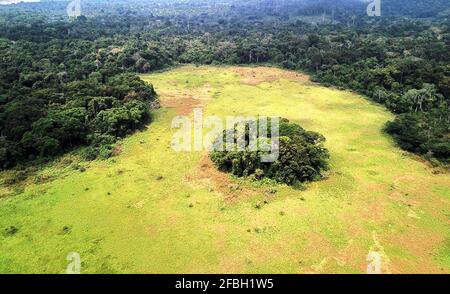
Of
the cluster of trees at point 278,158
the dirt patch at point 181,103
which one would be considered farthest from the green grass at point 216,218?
the dirt patch at point 181,103

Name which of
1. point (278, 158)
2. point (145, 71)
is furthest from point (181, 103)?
point (278, 158)

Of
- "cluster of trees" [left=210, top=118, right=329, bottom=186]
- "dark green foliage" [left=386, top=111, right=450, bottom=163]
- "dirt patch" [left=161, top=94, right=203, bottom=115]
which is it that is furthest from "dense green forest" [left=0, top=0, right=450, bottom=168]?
"cluster of trees" [left=210, top=118, right=329, bottom=186]

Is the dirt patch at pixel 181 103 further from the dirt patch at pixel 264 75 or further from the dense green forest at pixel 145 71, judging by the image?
the dirt patch at pixel 264 75

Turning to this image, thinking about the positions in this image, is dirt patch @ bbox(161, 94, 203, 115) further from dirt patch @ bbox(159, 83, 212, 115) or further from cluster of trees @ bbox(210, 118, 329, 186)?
cluster of trees @ bbox(210, 118, 329, 186)

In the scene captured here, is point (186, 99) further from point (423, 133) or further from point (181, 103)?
point (423, 133)

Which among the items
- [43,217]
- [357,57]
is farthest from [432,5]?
[43,217]

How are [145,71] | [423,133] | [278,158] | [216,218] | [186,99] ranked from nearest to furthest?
[216,218] < [278,158] < [423,133] < [186,99] < [145,71]
